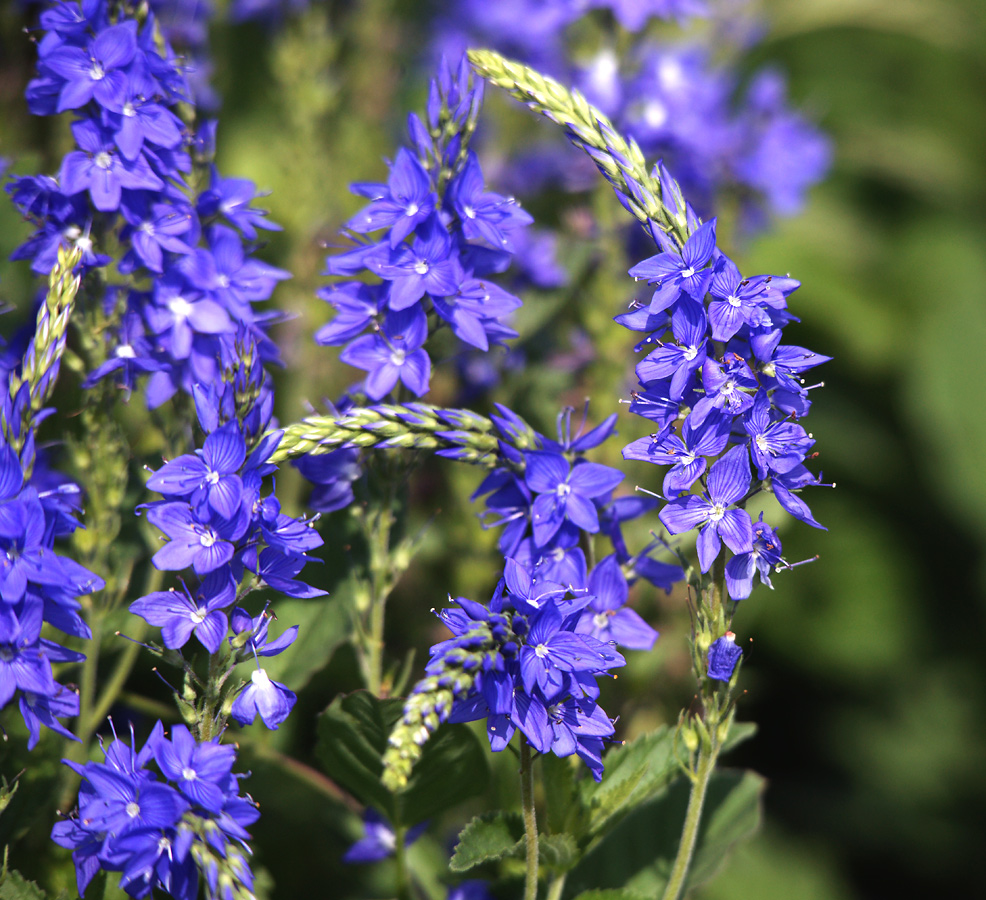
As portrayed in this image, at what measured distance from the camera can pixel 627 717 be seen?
1.61m

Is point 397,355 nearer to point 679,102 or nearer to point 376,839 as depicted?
point 376,839

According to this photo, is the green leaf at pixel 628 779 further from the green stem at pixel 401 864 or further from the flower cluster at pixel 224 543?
the flower cluster at pixel 224 543

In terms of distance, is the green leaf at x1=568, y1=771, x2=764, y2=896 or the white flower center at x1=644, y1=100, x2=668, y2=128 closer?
the green leaf at x1=568, y1=771, x2=764, y2=896

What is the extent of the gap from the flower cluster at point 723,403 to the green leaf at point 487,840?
1.22 ft

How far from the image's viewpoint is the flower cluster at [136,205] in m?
1.10

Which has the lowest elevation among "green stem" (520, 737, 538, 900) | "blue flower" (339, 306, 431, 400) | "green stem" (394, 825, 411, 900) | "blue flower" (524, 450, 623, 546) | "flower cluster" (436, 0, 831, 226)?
"green stem" (394, 825, 411, 900)

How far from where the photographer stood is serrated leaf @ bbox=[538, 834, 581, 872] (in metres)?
1.02

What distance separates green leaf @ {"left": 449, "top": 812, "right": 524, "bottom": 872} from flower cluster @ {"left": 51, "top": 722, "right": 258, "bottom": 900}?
0.22 meters

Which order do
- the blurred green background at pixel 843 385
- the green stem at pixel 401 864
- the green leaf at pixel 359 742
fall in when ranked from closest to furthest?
the green leaf at pixel 359 742 < the green stem at pixel 401 864 < the blurred green background at pixel 843 385

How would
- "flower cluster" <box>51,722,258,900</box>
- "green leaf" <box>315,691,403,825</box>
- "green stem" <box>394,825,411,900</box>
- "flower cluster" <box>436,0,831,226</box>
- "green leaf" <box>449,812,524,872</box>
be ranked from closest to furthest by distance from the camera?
"flower cluster" <box>51,722,258,900</box> < "green leaf" <box>449,812,524,872</box> < "green leaf" <box>315,691,403,825</box> < "green stem" <box>394,825,411,900</box> < "flower cluster" <box>436,0,831,226</box>

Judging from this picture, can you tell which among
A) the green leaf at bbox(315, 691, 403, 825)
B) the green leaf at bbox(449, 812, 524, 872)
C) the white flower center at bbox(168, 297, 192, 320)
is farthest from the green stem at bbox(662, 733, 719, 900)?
the white flower center at bbox(168, 297, 192, 320)

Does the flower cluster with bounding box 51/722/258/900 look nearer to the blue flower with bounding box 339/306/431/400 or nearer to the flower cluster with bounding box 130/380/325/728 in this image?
the flower cluster with bounding box 130/380/325/728

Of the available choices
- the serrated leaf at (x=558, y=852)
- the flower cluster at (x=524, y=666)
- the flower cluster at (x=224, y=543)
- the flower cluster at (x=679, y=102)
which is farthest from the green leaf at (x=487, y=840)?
the flower cluster at (x=679, y=102)

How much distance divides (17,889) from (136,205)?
2.61 ft
